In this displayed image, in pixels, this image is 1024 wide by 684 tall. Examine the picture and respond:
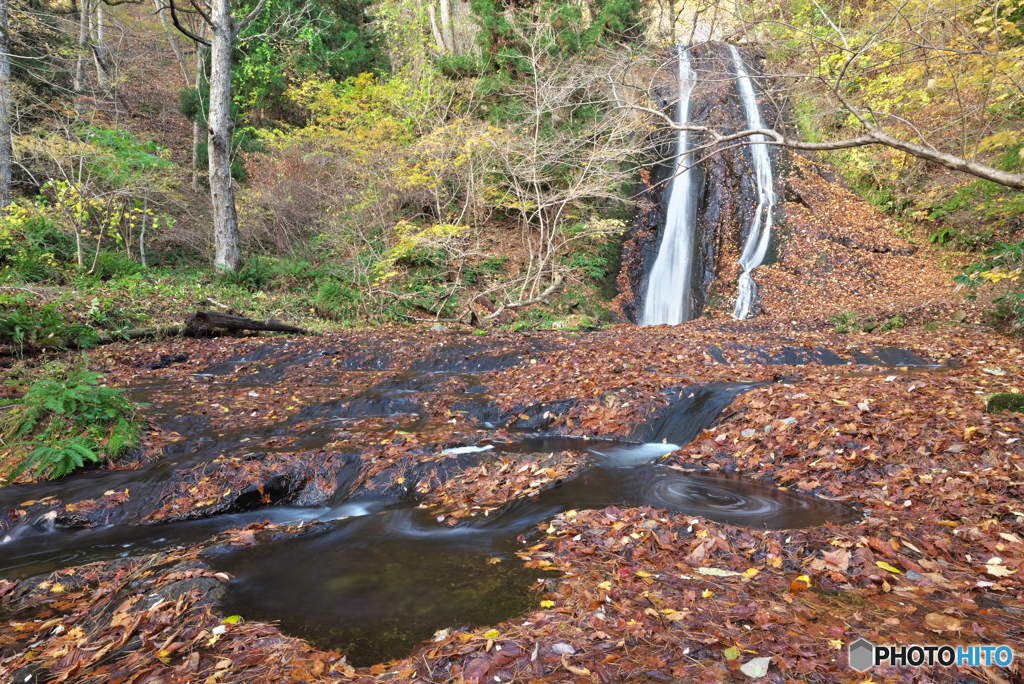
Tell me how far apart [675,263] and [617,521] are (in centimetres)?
1531

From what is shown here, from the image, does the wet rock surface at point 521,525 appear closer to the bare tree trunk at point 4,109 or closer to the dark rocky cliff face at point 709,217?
the bare tree trunk at point 4,109

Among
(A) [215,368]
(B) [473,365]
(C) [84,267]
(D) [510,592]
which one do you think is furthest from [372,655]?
(C) [84,267]

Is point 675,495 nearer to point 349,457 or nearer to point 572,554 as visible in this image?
point 572,554

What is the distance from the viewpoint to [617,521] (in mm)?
3746

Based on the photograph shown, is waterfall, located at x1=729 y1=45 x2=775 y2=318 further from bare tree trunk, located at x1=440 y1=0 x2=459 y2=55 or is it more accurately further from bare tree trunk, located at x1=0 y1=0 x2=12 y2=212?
bare tree trunk, located at x1=0 y1=0 x2=12 y2=212

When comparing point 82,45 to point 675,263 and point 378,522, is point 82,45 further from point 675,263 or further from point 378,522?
point 675,263

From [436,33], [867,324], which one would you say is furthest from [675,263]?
[436,33]

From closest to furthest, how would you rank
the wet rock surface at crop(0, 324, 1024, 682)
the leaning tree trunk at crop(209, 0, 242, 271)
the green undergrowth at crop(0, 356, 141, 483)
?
the wet rock surface at crop(0, 324, 1024, 682)
the green undergrowth at crop(0, 356, 141, 483)
the leaning tree trunk at crop(209, 0, 242, 271)

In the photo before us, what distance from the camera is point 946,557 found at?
296 cm

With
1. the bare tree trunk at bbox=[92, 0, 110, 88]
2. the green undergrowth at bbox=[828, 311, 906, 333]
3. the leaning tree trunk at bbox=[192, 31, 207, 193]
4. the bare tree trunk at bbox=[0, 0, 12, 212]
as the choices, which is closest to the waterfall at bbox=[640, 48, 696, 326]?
the green undergrowth at bbox=[828, 311, 906, 333]

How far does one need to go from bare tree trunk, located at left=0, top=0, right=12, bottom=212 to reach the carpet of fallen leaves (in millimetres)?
6928

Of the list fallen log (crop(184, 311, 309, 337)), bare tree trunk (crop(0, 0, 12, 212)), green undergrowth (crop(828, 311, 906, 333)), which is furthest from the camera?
bare tree trunk (crop(0, 0, 12, 212))

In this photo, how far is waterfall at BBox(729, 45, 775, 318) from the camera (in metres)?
16.2

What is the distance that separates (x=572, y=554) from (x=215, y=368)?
760 cm
